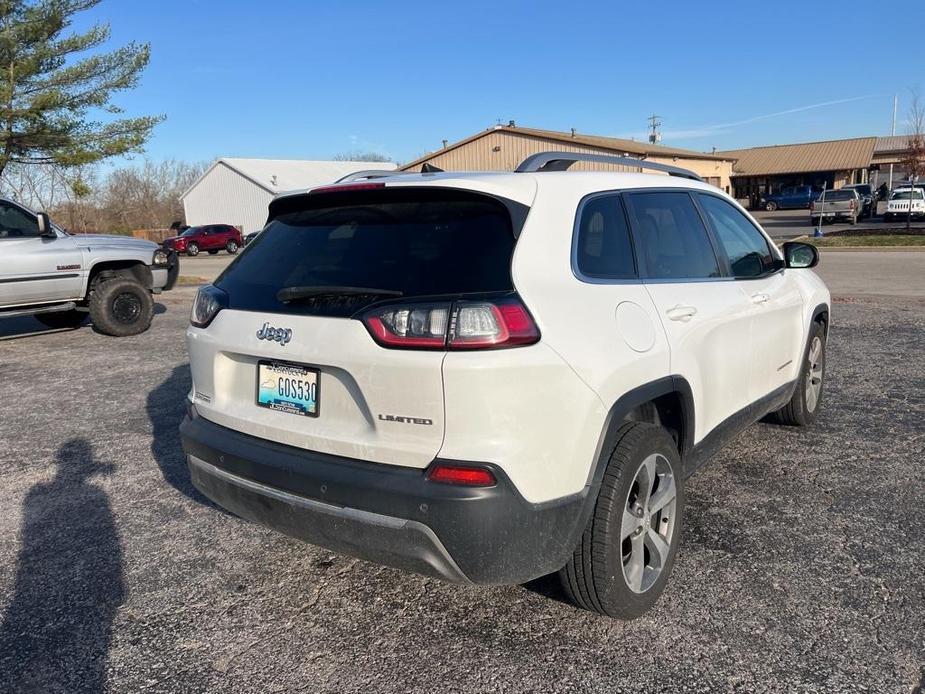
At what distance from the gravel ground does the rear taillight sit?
46.2 inches

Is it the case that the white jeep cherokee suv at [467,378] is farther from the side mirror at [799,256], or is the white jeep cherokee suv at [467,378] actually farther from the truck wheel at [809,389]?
the truck wheel at [809,389]

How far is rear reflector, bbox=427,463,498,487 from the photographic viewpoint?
2.22 meters

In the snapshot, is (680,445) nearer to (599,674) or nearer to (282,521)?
(599,674)

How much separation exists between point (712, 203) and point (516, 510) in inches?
95.5

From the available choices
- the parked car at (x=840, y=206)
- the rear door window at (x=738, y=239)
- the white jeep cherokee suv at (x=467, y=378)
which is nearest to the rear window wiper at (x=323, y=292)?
the white jeep cherokee suv at (x=467, y=378)

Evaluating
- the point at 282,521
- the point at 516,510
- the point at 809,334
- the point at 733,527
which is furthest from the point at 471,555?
the point at 809,334

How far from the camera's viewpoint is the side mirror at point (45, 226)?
840 cm

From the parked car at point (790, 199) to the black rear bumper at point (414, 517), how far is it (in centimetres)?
5141

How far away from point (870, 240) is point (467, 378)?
2470 cm

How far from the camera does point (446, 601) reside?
293 cm

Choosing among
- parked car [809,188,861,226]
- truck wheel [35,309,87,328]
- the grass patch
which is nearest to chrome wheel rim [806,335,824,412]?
truck wheel [35,309,87,328]

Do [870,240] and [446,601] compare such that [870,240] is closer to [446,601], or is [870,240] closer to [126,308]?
[126,308]

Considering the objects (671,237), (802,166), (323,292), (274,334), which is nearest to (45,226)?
(274,334)

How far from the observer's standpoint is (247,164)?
2072 inches
